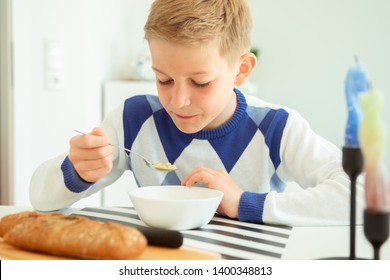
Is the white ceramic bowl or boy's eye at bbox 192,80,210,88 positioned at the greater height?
boy's eye at bbox 192,80,210,88

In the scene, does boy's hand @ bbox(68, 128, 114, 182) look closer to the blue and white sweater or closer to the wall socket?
the blue and white sweater

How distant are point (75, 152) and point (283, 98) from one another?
227cm

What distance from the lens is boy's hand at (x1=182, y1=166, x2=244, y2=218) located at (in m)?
0.97

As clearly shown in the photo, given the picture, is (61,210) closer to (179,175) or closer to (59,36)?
(179,175)

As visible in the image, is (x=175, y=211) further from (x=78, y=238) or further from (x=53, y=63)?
(x=53, y=63)

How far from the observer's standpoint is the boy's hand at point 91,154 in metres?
0.95

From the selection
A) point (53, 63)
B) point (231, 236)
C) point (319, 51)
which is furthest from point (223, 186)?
point (319, 51)

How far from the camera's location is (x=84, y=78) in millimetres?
2418

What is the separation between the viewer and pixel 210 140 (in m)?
1.23

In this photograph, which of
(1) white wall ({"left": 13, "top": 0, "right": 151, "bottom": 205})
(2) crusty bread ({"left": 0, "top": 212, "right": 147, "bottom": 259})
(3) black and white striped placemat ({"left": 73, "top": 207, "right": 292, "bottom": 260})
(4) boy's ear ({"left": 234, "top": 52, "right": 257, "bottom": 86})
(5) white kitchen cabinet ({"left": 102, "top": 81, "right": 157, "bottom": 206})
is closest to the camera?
(2) crusty bread ({"left": 0, "top": 212, "right": 147, "bottom": 259})

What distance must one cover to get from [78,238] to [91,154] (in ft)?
1.09

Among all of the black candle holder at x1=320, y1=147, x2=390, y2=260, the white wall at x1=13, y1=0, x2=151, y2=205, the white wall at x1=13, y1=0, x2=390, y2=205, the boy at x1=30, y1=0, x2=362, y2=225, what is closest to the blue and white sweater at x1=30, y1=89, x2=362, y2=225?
the boy at x1=30, y1=0, x2=362, y2=225

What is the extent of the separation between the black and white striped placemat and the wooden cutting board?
4 centimetres
